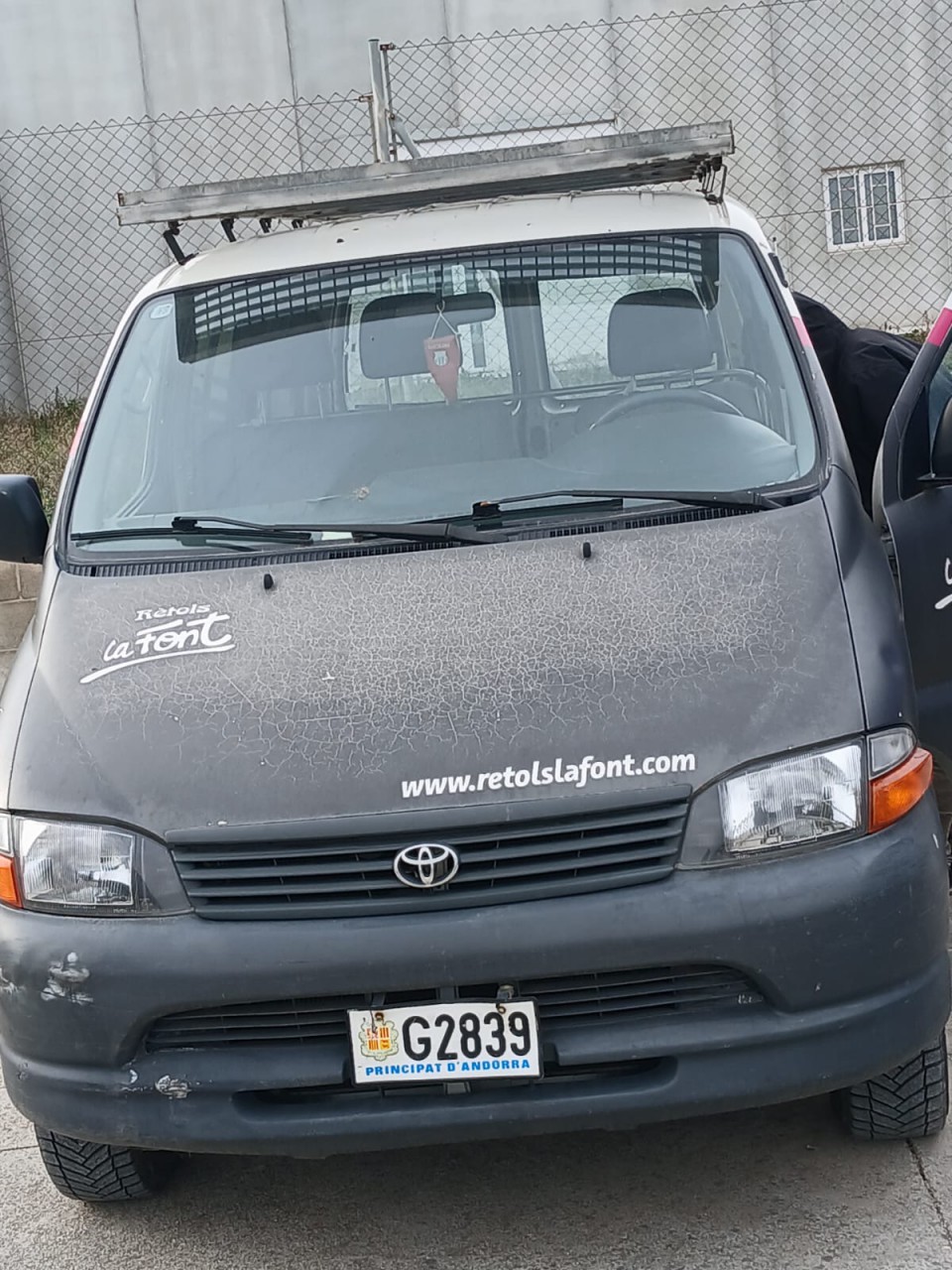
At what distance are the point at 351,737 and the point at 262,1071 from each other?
2.06ft

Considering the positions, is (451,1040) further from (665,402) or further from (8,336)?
(8,336)

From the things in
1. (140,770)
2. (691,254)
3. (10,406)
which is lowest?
(10,406)

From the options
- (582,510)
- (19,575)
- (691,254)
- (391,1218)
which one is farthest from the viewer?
(19,575)

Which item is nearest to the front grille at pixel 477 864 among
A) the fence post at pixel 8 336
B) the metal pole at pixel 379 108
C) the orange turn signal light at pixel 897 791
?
the orange turn signal light at pixel 897 791

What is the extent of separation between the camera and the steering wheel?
3846mm

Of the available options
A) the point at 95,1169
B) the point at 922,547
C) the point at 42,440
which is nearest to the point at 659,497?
the point at 922,547

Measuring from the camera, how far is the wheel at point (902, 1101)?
3188 millimetres

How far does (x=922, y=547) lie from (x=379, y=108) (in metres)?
4.03

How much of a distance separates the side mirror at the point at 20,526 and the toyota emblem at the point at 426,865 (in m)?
1.67

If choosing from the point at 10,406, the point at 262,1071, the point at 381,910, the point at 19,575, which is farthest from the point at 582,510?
the point at 10,406

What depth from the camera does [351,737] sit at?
9.77 feet

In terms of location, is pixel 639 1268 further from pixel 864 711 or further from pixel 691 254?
pixel 691 254

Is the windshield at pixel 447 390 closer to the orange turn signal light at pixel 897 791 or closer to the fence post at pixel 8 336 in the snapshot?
the orange turn signal light at pixel 897 791

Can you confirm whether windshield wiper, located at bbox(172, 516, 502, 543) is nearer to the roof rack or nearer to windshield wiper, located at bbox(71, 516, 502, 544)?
windshield wiper, located at bbox(71, 516, 502, 544)
